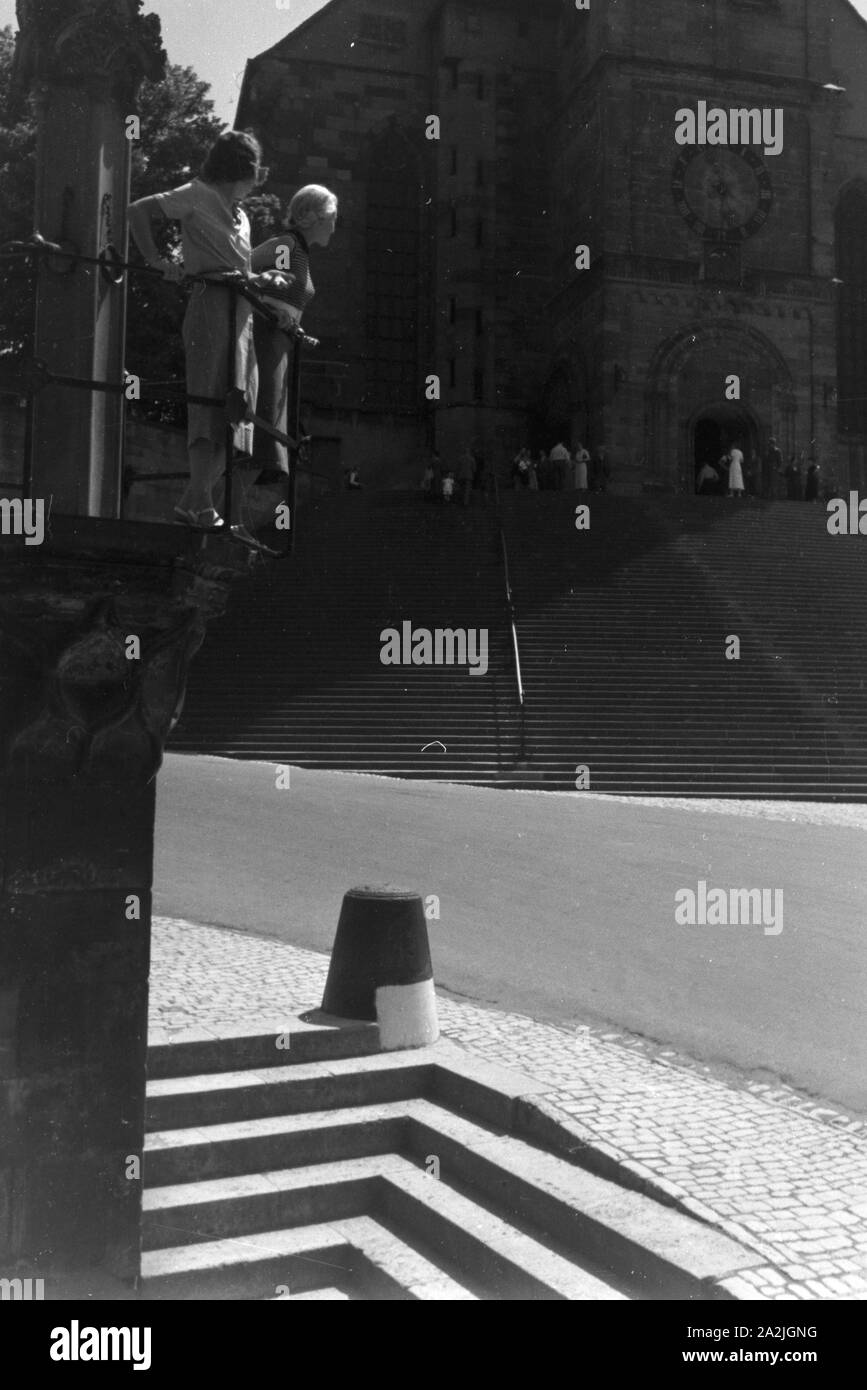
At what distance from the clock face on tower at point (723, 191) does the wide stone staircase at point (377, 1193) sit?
3583 centimetres

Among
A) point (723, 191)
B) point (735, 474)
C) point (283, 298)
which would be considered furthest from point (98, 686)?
point (723, 191)

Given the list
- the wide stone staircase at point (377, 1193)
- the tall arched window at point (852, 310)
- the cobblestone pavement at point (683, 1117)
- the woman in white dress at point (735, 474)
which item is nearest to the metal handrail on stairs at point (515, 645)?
the woman in white dress at point (735, 474)

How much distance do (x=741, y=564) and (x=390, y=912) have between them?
2063 centimetres

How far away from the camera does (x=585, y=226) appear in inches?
1522

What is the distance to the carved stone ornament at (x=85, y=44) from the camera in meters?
3.76

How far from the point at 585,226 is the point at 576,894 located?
107ft

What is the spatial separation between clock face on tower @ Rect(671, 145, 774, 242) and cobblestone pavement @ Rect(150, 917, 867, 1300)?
1356 inches

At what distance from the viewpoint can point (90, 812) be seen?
3.94 meters

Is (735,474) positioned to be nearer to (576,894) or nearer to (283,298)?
(576,894)

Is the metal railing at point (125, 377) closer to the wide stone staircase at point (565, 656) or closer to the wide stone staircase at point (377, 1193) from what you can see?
the wide stone staircase at point (377, 1193)

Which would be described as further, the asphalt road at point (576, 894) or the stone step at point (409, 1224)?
the asphalt road at point (576, 894)
